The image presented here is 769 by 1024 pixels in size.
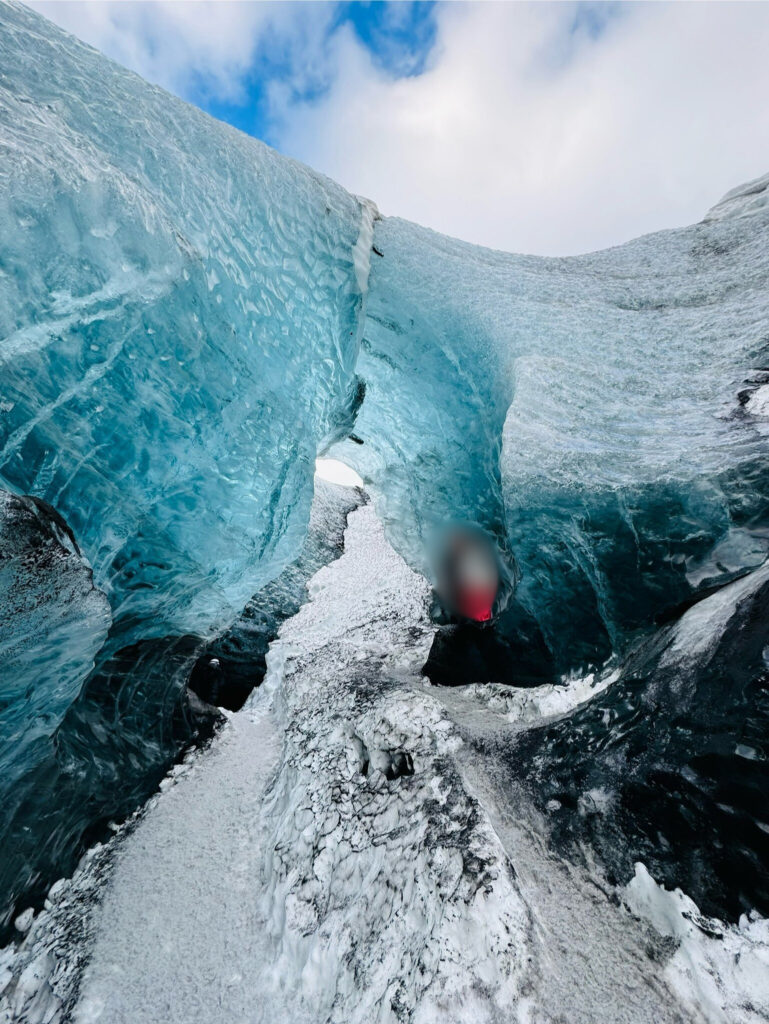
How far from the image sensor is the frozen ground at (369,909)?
2082 millimetres

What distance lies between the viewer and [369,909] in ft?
9.50

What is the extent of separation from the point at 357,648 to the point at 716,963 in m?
5.57

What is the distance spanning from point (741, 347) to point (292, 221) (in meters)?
4.75

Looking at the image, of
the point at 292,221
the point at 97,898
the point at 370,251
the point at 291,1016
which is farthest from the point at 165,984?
the point at 370,251

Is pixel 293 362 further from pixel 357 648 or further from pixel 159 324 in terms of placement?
pixel 357 648

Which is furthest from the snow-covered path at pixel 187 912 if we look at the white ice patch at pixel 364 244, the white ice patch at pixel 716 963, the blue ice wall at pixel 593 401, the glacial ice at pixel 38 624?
the white ice patch at pixel 364 244

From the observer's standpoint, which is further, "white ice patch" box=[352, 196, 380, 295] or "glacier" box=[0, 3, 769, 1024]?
"white ice patch" box=[352, 196, 380, 295]

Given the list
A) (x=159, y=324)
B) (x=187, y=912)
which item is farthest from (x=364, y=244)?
(x=187, y=912)

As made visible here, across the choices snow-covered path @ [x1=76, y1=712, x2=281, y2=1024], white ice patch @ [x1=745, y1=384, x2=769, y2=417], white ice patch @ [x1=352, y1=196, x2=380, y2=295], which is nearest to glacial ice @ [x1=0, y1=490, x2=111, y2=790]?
snow-covered path @ [x1=76, y1=712, x2=281, y2=1024]

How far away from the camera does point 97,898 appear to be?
159 inches

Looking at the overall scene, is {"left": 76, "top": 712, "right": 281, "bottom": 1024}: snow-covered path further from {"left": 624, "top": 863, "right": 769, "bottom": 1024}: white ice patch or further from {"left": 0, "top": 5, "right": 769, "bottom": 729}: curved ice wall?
{"left": 624, "top": 863, "right": 769, "bottom": 1024}: white ice patch

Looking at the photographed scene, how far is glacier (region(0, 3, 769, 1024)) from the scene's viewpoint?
2.50 metres

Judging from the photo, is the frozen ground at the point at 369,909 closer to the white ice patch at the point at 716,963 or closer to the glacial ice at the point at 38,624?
the white ice patch at the point at 716,963

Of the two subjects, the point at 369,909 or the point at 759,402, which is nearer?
the point at 369,909
